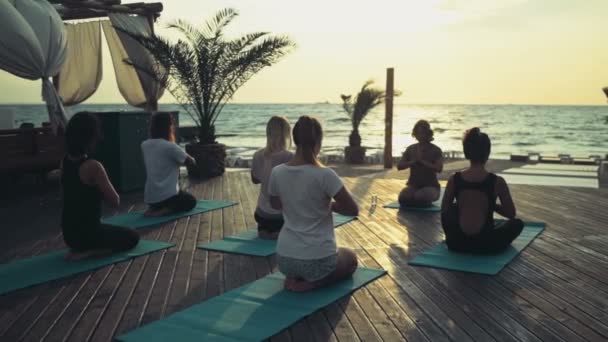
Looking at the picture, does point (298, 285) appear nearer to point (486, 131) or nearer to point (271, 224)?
point (271, 224)

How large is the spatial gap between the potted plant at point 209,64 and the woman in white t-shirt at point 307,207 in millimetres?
6273

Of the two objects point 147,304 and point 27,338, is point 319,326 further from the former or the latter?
point 27,338

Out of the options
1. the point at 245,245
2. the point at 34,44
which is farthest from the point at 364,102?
the point at 245,245

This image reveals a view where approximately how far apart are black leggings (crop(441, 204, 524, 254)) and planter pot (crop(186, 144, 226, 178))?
18.9 feet

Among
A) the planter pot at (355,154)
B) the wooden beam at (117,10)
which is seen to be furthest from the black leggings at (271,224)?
the planter pot at (355,154)

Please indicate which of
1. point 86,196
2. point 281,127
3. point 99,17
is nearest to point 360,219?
point 281,127

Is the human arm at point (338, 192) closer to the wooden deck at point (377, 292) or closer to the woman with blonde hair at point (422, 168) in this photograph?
the wooden deck at point (377, 292)

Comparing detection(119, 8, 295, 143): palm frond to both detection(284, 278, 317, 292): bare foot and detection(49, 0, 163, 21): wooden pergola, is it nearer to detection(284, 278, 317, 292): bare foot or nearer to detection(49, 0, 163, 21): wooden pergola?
detection(49, 0, 163, 21): wooden pergola

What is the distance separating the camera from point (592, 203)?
6664 mm

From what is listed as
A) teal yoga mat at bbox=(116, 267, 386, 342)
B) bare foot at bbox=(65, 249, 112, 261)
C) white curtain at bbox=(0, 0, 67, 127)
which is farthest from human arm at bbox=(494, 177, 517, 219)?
white curtain at bbox=(0, 0, 67, 127)

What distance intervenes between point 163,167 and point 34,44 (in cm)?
352

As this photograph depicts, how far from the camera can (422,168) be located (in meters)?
6.42

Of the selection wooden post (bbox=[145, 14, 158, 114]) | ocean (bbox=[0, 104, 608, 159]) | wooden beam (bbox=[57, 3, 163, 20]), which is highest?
→ wooden beam (bbox=[57, 3, 163, 20])

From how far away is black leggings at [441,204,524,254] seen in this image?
4.14 m
